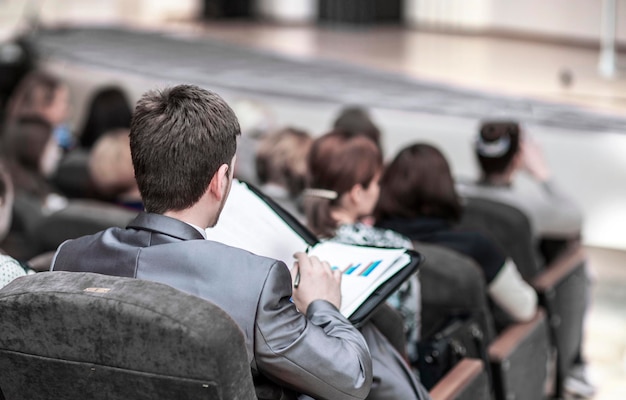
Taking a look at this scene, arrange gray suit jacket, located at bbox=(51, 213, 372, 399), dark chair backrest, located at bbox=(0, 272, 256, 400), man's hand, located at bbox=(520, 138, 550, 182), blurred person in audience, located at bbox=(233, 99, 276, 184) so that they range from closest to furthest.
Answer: dark chair backrest, located at bbox=(0, 272, 256, 400) < gray suit jacket, located at bbox=(51, 213, 372, 399) < man's hand, located at bbox=(520, 138, 550, 182) < blurred person in audience, located at bbox=(233, 99, 276, 184)

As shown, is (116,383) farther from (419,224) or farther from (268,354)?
(419,224)

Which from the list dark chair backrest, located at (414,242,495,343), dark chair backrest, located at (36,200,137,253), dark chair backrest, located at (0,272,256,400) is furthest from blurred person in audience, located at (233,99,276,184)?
dark chair backrest, located at (0,272,256,400)

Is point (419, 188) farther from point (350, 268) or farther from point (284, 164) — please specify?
point (350, 268)

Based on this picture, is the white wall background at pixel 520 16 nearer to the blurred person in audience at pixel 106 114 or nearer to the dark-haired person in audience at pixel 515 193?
the blurred person in audience at pixel 106 114

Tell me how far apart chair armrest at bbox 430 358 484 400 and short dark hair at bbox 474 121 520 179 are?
1226 millimetres

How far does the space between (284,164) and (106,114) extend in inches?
77.6

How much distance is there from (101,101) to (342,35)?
4.91 meters

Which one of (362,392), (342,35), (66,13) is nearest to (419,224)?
(362,392)

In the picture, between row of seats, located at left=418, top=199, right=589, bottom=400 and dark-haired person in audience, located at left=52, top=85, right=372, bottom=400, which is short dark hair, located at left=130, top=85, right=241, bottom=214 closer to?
dark-haired person in audience, located at left=52, top=85, right=372, bottom=400

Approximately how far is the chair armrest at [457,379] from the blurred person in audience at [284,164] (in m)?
1.12

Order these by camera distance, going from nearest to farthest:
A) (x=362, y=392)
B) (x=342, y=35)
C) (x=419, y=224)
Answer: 1. (x=362, y=392)
2. (x=419, y=224)
3. (x=342, y=35)

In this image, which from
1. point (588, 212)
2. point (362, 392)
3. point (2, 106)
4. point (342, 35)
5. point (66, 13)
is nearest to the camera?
point (362, 392)

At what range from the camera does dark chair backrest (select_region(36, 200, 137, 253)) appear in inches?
119

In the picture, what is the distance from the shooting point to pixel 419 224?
2.93 metres
